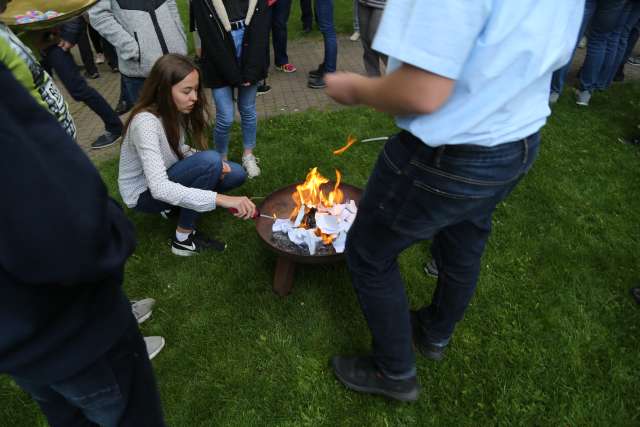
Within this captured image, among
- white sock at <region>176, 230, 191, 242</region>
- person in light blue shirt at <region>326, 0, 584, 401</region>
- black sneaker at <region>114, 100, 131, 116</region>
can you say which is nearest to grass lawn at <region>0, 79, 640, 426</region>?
white sock at <region>176, 230, 191, 242</region>

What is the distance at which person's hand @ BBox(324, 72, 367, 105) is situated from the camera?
4.52ft

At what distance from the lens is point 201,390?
2.29 m

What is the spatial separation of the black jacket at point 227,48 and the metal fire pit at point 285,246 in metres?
1.27

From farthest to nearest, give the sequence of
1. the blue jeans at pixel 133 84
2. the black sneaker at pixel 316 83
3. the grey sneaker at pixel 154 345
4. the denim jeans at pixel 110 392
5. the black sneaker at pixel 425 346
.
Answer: the black sneaker at pixel 316 83
the blue jeans at pixel 133 84
the grey sneaker at pixel 154 345
the black sneaker at pixel 425 346
the denim jeans at pixel 110 392

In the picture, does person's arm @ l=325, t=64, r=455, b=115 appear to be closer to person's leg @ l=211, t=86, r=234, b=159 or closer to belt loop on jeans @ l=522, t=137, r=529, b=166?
belt loop on jeans @ l=522, t=137, r=529, b=166

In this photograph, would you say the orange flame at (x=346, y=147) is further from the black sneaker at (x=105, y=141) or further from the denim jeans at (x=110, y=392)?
the black sneaker at (x=105, y=141)

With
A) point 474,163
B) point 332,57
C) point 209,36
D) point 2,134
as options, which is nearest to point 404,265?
point 474,163

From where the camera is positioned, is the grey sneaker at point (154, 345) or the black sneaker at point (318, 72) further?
the black sneaker at point (318, 72)

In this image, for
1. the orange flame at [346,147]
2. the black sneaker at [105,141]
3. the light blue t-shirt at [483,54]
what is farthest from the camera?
the black sneaker at [105,141]

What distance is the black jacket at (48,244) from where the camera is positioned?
82cm

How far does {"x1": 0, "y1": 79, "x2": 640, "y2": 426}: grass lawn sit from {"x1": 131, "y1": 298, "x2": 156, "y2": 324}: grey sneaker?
60 millimetres

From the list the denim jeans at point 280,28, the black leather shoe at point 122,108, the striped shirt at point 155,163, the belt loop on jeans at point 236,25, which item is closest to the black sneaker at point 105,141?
the black leather shoe at point 122,108

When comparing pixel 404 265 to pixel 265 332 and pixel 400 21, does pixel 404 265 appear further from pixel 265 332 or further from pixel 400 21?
pixel 400 21

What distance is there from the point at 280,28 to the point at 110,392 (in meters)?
6.43
